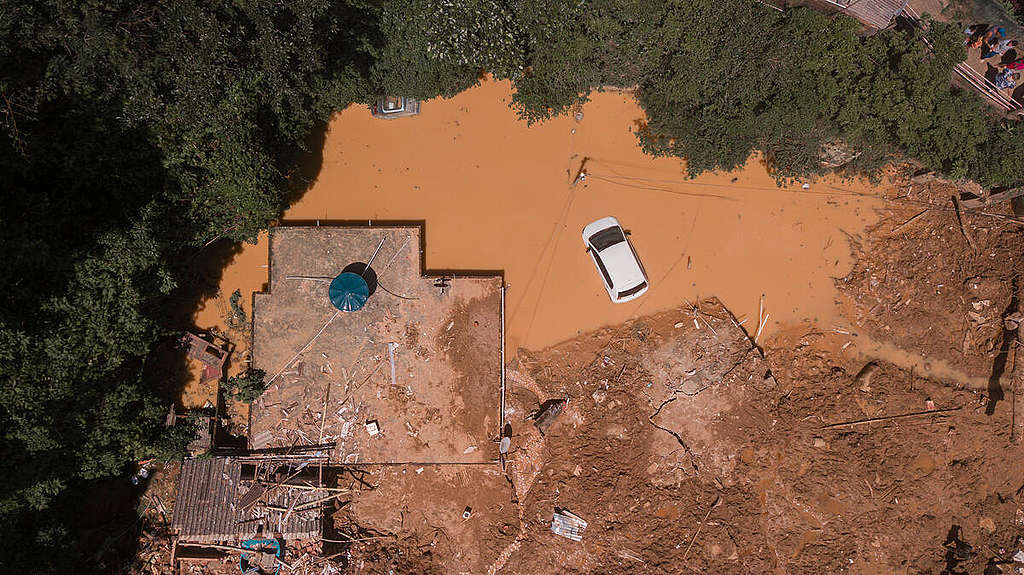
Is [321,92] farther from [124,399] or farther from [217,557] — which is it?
[217,557]

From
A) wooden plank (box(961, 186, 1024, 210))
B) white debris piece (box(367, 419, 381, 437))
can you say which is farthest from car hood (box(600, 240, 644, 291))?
wooden plank (box(961, 186, 1024, 210))

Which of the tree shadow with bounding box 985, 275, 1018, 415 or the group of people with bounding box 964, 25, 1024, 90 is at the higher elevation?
the group of people with bounding box 964, 25, 1024, 90

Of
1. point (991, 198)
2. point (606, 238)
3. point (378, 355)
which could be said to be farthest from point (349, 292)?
point (991, 198)

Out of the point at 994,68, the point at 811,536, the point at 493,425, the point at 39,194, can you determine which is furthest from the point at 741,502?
the point at 39,194

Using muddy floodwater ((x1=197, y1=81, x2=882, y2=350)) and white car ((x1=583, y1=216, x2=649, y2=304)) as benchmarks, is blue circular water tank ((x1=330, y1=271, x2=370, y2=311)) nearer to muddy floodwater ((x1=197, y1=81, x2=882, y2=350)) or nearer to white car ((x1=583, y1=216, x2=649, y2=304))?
muddy floodwater ((x1=197, y1=81, x2=882, y2=350))

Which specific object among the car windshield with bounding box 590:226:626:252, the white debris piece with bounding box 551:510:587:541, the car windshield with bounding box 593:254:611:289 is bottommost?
the white debris piece with bounding box 551:510:587:541

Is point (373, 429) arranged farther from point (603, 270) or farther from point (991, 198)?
point (991, 198)

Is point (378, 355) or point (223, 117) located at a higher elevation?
point (223, 117)
